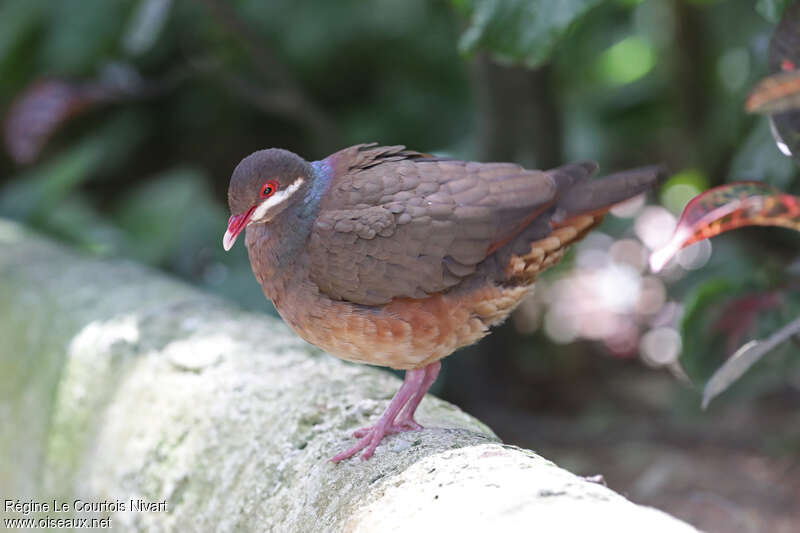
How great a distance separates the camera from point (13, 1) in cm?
594

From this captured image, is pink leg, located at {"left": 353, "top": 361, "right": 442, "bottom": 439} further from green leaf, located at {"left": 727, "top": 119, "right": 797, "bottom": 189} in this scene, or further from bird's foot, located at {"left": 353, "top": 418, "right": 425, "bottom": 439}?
green leaf, located at {"left": 727, "top": 119, "right": 797, "bottom": 189}

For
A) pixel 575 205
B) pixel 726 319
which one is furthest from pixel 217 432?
pixel 726 319

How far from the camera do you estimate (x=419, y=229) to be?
228cm

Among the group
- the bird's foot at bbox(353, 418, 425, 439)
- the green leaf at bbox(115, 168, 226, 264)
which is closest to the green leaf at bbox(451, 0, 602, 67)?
the bird's foot at bbox(353, 418, 425, 439)

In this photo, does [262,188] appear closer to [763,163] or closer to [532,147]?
[763,163]

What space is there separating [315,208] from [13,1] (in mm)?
4576

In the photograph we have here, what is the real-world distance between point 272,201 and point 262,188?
1.9 inches

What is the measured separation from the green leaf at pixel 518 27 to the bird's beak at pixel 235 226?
3.13 feet

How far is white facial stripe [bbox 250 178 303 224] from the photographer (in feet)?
7.78

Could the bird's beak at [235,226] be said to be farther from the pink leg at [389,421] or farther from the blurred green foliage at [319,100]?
the blurred green foliage at [319,100]

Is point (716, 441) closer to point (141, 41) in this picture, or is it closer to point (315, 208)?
point (315, 208)

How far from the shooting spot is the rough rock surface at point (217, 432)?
1.79 metres

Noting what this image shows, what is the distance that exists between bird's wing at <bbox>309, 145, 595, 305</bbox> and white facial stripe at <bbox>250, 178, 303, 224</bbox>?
126 mm

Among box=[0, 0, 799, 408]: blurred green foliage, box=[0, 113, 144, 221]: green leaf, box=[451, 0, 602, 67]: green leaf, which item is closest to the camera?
box=[451, 0, 602, 67]: green leaf
